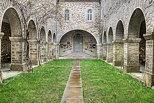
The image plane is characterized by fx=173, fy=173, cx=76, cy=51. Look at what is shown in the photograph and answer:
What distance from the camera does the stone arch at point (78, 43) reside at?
25109mm

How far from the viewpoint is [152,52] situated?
6270 mm

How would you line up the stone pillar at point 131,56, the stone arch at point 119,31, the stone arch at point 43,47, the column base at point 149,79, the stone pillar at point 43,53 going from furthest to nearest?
the stone pillar at point 43,53 → the stone arch at point 43,47 → the stone arch at point 119,31 → the stone pillar at point 131,56 → the column base at point 149,79

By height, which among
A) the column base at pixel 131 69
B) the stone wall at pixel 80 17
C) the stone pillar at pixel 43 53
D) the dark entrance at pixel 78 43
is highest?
the stone wall at pixel 80 17

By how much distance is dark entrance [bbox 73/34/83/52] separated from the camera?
25.5 m

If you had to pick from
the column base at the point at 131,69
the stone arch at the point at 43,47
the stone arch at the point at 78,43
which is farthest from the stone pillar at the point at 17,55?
the stone arch at the point at 78,43

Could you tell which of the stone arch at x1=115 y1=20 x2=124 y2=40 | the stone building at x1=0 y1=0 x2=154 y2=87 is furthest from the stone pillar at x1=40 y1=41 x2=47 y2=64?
the stone arch at x1=115 y1=20 x2=124 y2=40

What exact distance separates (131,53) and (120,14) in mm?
3079

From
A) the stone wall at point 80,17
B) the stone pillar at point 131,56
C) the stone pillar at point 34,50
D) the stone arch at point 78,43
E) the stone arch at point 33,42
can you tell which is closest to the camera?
the stone pillar at point 131,56

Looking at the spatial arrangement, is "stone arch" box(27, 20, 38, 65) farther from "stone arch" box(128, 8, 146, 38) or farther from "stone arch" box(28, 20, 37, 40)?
"stone arch" box(128, 8, 146, 38)

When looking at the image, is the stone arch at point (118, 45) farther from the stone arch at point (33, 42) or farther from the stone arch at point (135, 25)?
the stone arch at point (33, 42)

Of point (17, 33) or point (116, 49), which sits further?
point (116, 49)

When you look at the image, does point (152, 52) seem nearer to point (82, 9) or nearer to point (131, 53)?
point (131, 53)

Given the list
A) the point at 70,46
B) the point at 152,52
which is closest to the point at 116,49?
the point at 152,52

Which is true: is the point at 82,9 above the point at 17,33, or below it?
above
